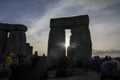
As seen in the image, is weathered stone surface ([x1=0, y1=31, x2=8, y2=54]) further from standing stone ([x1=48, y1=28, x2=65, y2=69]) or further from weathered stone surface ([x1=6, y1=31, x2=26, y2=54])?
standing stone ([x1=48, y1=28, x2=65, y2=69])

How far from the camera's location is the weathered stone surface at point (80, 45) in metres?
20.5

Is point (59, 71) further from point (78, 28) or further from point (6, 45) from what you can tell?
point (6, 45)

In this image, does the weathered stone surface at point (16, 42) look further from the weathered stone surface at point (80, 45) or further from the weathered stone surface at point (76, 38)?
the weathered stone surface at point (80, 45)

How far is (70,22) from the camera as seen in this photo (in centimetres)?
2108

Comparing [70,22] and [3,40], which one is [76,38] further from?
[3,40]

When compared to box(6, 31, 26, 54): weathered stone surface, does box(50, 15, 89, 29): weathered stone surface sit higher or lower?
higher

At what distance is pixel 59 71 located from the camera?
8773 mm

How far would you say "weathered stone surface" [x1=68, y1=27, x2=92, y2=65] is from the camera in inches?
806

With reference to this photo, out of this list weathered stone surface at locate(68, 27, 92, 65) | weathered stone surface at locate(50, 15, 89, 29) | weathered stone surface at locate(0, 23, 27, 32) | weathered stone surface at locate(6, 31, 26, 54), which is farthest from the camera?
weathered stone surface at locate(0, 23, 27, 32)

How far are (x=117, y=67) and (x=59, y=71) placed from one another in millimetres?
5729

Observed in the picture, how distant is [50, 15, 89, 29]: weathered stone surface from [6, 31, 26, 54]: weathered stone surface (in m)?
4.28

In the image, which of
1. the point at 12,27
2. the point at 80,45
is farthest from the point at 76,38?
the point at 12,27

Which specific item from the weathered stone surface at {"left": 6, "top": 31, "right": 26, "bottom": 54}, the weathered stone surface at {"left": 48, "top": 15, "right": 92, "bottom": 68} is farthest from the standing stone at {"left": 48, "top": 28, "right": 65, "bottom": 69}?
the weathered stone surface at {"left": 6, "top": 31, "right": 26, "bottom": 54}

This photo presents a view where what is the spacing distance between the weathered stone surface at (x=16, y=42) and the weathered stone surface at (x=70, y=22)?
4.28m
